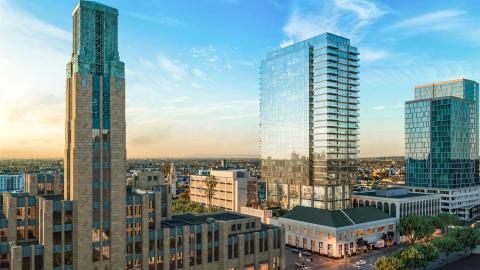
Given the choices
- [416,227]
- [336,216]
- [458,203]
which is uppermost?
[336,216]

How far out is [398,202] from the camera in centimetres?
13888

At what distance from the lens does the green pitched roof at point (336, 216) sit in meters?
123

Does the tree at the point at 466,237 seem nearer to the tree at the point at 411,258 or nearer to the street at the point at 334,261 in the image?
the street at the point at 334,261

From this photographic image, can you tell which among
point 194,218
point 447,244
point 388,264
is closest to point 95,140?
point 194,218

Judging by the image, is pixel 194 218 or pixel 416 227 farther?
pixel 416 227

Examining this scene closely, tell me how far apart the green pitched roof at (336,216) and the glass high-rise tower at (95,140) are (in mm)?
69318

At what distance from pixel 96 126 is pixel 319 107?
3918 inches

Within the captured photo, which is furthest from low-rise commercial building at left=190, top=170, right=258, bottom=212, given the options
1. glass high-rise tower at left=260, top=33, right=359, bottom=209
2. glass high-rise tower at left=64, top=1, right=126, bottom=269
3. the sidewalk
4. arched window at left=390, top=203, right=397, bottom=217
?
glass high-rise tower at left=64, top=1, right=126, bottom=269

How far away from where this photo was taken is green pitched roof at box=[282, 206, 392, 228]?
403 feet

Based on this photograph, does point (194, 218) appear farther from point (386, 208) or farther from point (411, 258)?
point (386, 208)

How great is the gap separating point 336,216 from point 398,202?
29112 mm

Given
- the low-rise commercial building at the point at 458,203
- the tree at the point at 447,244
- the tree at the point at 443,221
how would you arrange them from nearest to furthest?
the tree at the point at 447,244
the tree at the point at 443,221
the low-rise commercial building at the point at 458,203

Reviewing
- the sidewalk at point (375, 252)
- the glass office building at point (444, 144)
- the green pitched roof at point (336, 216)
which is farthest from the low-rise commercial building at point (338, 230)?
the glass office building at point (444, 144)

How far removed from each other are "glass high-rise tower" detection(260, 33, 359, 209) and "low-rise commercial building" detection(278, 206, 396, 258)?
20.0m
